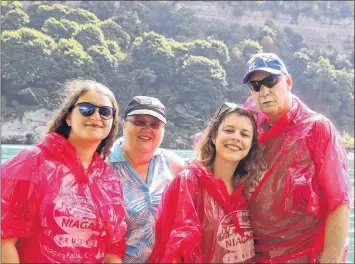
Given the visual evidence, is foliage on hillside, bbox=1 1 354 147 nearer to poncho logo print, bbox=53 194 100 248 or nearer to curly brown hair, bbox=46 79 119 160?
curly brown hair, bbox=46 79 119 160

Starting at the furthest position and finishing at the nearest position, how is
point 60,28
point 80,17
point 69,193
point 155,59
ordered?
point 80,17 → point 155,59 → point 60,28 → point 69,193

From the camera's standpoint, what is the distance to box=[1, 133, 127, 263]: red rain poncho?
1.49 m

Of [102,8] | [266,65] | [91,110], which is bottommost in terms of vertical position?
[91,110]

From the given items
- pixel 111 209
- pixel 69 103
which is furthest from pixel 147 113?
pixel 111 209

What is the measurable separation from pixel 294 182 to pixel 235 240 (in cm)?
30

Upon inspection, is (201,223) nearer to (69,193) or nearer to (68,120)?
(69,193)

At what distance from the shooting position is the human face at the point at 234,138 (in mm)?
1810

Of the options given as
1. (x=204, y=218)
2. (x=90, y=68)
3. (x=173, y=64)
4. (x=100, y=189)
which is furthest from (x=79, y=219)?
(x=173, y=64)

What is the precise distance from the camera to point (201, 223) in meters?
1.72

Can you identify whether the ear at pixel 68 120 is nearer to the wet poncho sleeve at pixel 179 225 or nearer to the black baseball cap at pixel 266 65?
the wet poncho sleeve at pixel 179 225

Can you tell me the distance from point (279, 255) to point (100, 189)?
69 cm

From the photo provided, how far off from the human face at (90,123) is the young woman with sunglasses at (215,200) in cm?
32

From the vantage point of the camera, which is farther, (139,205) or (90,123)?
(139,205)

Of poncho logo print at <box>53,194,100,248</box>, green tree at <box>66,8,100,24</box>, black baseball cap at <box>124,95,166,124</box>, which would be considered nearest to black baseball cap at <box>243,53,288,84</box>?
black baseball cap at <box>124,95,166,124</box>
